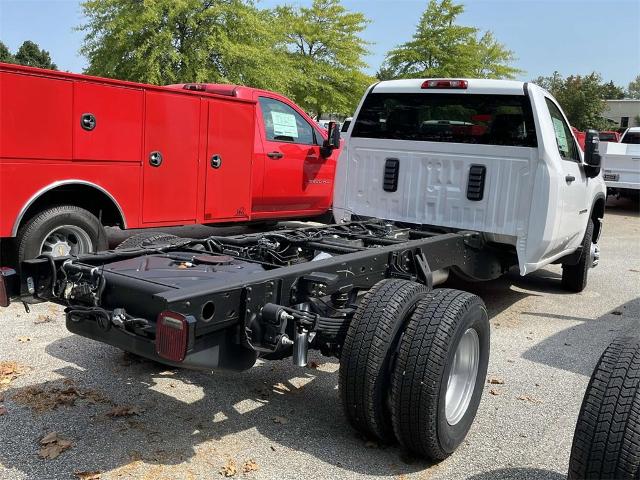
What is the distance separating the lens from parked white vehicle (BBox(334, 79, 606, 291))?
5.44 m

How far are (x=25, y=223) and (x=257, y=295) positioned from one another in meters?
3.60

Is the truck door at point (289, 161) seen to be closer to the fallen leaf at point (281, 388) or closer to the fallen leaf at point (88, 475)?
the fallen leaf at point (281, 388)

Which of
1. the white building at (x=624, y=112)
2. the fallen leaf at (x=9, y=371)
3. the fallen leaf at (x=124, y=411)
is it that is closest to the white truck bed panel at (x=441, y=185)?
the fallen leaf at (x=124, y=411)

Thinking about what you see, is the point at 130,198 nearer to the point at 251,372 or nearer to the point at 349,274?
the point at 251,372

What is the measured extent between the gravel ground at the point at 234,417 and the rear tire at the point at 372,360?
24 centimetres

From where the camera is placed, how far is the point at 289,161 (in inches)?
340

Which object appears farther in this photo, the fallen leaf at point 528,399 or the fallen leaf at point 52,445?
the fallen leaf at point 528,399

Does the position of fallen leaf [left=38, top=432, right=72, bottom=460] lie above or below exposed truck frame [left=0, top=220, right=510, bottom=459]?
below

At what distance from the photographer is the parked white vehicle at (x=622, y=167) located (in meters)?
15.8

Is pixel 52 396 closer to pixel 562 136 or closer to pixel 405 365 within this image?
pixel 405 365

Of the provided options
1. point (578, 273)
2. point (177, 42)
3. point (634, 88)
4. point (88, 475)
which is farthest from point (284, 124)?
point (634, 88)

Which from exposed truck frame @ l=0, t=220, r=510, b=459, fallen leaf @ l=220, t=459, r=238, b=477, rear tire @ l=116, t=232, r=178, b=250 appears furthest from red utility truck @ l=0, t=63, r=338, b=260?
fallen leaf @ l=220, t=459, r=238, b=477

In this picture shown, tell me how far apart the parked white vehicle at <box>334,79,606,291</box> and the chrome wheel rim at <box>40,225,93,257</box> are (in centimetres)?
244

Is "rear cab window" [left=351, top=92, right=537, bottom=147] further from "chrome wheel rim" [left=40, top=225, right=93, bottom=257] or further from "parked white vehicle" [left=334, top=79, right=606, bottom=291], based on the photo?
"chrome wheel rim" [left=40, top=225, right=93, bottom=257]
